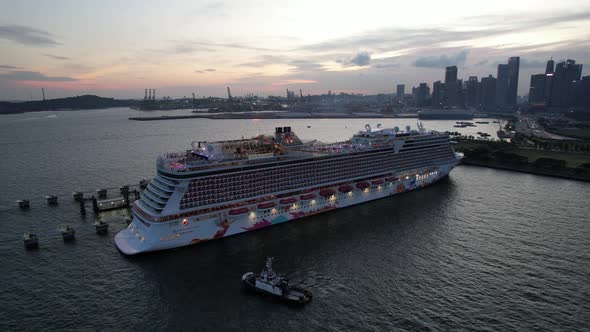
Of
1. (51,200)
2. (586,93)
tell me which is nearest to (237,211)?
(51,200)

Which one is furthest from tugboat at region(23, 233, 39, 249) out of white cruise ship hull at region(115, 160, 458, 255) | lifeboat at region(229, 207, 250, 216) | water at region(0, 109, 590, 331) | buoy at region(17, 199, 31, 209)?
lifeboat at region(229, 207, 250, 216)

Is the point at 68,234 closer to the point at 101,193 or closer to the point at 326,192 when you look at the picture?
the point at 101,193

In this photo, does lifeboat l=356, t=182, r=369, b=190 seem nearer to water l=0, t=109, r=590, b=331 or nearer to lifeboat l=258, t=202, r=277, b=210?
water l=0, t=109, r=590, b=331

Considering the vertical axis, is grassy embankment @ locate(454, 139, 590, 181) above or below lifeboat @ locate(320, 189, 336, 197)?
below

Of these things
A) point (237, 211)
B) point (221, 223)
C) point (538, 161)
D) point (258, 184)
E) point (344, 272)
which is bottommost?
point (344, 272)

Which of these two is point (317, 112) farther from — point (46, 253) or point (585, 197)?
point (46, 253)

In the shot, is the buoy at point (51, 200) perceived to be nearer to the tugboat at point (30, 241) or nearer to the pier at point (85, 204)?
the pier at point (85, 204)
